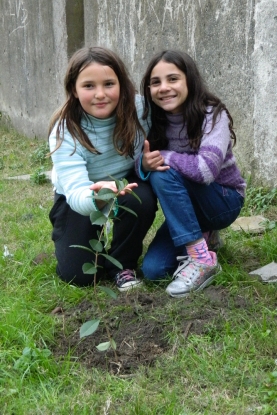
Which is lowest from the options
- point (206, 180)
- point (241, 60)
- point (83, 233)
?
point (83, 233)

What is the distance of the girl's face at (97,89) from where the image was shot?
10.1 ft

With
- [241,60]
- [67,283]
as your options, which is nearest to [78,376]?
[67,283]

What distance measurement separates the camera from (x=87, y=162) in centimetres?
323

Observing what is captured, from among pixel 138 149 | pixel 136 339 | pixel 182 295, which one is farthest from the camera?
pixel 138 149

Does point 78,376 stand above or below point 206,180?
below

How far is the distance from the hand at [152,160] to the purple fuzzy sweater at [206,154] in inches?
1.3

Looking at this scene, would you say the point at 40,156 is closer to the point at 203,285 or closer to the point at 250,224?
the point at 250,224

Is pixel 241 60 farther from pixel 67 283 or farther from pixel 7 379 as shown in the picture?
pixel 7 379

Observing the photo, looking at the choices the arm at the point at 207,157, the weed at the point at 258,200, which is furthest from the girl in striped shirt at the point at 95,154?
the weed at the point at 258,200

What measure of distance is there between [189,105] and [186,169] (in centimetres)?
34

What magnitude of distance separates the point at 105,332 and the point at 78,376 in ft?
1.12

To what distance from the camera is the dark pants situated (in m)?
3.24

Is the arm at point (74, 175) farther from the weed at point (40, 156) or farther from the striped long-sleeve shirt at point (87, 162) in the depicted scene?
the weed at point (40, 156)

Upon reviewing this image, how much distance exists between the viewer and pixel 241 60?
4.50m
